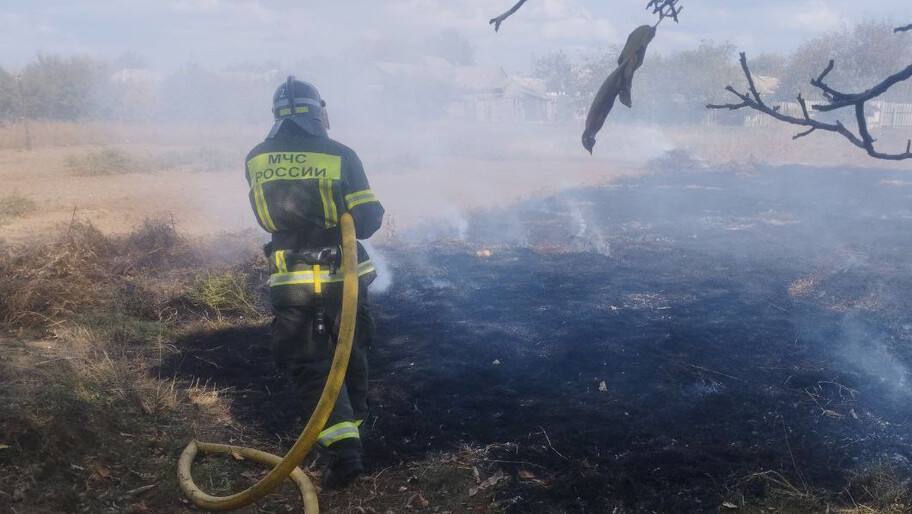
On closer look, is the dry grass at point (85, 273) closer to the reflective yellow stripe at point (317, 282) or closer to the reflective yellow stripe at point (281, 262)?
the reflective yellow stripe at point (281, 262)

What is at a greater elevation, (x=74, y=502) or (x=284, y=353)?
(x=284, y=353)

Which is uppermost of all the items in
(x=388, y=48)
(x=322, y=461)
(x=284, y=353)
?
(x=388, y=48)

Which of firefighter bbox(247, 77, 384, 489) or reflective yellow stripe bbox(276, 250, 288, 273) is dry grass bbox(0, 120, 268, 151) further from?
reflective yellow stripe bbox(276, 250, 288, 273)

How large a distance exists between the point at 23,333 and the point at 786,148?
25.5 m

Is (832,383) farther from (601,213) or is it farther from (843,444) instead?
(601,213)

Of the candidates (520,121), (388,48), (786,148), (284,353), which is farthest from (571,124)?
(284,353)

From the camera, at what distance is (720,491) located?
10.3ft

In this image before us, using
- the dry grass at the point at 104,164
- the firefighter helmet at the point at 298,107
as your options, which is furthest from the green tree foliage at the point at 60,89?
the firefighter helmet at the point at 298,107

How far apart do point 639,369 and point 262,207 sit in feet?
9.44

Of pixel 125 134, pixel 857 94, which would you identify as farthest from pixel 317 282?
pixel 125 134

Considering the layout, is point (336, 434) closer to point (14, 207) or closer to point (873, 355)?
point (873, 355)

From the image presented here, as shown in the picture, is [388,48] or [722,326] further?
[388,48]

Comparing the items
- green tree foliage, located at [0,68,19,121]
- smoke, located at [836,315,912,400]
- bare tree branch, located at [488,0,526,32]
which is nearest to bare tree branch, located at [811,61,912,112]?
bare tree branch, located at [488,0,526,32]

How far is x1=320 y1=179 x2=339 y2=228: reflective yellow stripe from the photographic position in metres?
3.44
